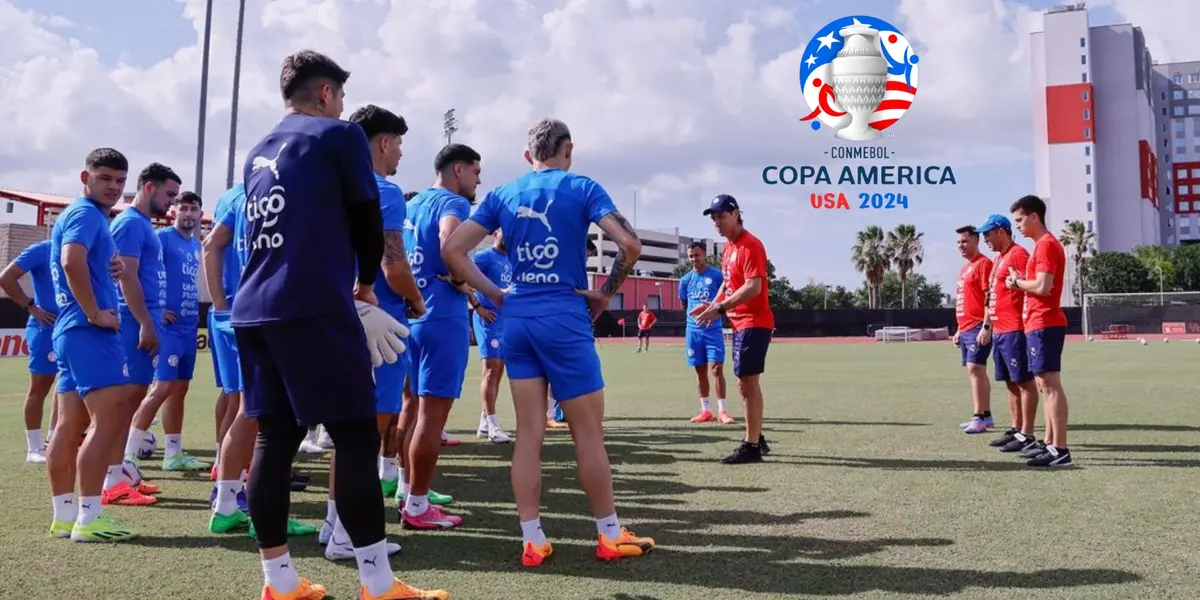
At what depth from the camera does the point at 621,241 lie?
14.3 feet

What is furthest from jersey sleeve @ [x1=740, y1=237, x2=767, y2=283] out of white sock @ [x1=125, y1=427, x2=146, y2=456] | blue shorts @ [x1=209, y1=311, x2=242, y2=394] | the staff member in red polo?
white sock @ [x1=125, y1=427, x2=146, y2=456]

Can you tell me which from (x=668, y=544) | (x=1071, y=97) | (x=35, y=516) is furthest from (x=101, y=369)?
(x=1071, y=97)

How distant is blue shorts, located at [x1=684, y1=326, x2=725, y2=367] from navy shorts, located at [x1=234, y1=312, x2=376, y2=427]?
26.5ft

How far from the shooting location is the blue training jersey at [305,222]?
11.0ft

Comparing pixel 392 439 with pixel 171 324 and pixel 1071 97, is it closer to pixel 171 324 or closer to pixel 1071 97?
pixel 171 324

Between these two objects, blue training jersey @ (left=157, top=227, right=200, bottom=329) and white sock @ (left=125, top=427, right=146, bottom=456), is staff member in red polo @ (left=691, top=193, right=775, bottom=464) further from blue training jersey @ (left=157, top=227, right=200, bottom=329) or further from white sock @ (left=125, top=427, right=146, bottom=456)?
white sock @ (left=125, top=427, right=146, bottom=456)

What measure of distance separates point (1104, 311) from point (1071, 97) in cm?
7567

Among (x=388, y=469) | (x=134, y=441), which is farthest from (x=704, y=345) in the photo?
(x=134, y=441)

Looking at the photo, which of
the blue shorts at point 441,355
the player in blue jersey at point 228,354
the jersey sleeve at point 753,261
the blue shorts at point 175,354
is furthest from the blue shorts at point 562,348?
the blue shorts at point 175,354

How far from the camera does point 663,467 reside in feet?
24.6

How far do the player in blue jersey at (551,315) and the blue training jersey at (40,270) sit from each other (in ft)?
16.1

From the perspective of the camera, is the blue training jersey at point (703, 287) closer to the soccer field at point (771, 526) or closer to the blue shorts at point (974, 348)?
the soccer field at point (771, 526)

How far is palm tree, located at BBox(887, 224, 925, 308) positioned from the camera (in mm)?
82625

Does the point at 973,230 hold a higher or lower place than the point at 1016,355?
higher
